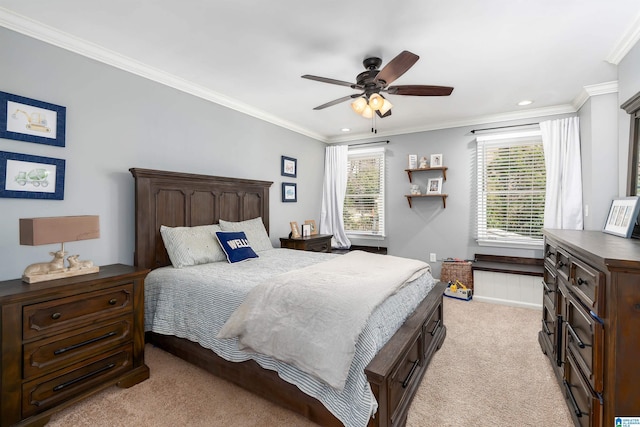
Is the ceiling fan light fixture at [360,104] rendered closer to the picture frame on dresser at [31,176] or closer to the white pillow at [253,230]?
the white pillow at [253,230]

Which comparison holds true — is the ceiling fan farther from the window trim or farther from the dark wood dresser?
the window trim

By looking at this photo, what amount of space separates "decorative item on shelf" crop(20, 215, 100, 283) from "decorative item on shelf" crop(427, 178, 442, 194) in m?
4.22

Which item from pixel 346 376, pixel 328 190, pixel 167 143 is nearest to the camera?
pixel 346 376

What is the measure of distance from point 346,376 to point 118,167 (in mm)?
2592

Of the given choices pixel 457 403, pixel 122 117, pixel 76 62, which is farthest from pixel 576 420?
pixel 76 62

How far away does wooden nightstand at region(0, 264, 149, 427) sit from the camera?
1.58 metres

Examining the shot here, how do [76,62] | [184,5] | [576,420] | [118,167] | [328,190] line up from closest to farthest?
[576,420]
[184,5]
[76,62]
[118,167]
[328,190]

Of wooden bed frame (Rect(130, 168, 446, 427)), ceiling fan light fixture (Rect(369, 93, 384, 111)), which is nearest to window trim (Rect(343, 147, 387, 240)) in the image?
wooden bed frame (Rect(130, 168, 446, 427))

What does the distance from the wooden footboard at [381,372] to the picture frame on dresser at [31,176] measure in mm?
1463

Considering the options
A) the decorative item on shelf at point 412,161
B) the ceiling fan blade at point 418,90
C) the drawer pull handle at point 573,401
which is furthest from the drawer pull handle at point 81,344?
the decorative item on shelf at point 412,161

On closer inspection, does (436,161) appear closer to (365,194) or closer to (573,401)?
(365,194)

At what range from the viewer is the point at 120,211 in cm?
265

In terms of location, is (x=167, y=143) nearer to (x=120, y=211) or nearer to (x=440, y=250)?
(x=120, y=211)

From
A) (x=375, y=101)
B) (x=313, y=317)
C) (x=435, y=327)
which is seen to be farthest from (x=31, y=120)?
(x=435, y=327)
